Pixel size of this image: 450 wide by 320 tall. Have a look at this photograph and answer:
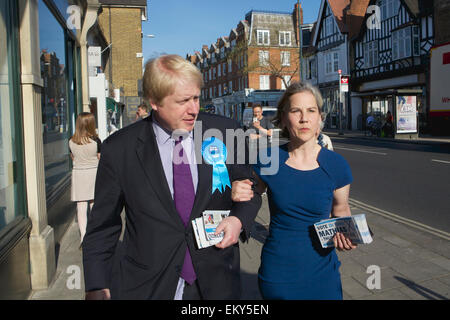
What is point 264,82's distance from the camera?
56.8 metres

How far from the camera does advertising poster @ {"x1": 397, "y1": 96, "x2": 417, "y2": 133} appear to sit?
24.2m

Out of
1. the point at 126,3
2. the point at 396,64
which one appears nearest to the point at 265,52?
the point at 126,3

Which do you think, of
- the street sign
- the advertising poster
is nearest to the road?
the advertising poster

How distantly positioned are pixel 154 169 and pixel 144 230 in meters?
0.31

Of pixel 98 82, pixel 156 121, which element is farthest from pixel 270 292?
pixel 98 82

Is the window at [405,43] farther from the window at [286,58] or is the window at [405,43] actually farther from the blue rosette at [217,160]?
the blue rosette at [217,160]

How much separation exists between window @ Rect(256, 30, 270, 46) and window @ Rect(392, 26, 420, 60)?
27243mm

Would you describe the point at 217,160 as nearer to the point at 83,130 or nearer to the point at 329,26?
the point at 83,130

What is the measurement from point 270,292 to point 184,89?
4.04 ft

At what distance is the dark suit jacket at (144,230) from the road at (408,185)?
5052 mm

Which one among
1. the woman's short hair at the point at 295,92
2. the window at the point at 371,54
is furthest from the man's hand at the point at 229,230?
the window at the point at 371,54

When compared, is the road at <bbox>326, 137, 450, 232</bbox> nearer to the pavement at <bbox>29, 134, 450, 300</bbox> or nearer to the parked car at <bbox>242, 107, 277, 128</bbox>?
the pavement at <bbox>29, 134, 450, 300</bbox>

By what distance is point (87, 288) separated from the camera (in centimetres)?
203
